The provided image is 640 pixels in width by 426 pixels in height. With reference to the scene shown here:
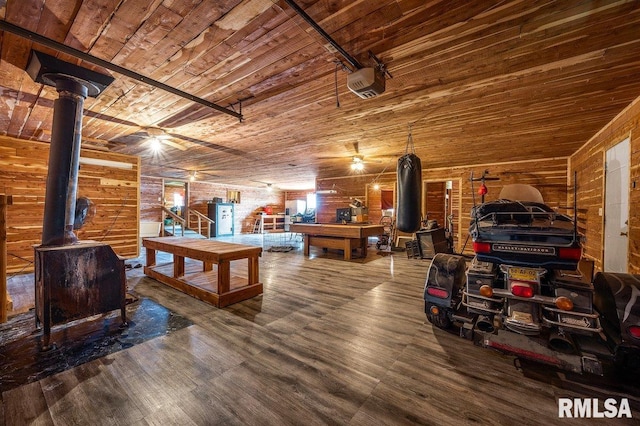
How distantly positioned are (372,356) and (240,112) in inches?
144

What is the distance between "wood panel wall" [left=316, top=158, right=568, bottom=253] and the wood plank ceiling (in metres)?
1.62

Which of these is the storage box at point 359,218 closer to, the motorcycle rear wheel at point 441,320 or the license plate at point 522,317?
the motorcycle rear wheel at point 441,320

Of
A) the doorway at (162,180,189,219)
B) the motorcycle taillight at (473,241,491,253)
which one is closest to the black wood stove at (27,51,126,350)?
the motorcycle taillight at (473,241,491,253)

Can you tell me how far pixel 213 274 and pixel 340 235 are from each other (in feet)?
10.2

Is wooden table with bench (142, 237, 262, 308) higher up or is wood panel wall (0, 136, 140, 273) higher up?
wood panel wall (0, 136, 140, 273)

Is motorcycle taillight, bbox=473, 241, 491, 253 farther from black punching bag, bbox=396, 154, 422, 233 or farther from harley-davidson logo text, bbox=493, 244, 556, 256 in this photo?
black punching bag, bbox=396, 154, 422, 233

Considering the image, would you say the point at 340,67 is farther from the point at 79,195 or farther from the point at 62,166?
the point at 79,195

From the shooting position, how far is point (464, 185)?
7637mm

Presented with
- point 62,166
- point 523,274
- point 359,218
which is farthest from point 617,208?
point 62,166

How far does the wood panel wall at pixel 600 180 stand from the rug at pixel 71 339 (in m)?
5.54

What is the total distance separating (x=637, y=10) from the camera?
188cm

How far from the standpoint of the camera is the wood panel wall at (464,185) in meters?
6.46

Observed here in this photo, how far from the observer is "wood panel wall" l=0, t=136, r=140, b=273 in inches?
196

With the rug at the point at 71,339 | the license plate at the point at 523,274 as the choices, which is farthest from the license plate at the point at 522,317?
the rug at the point at 71,339
